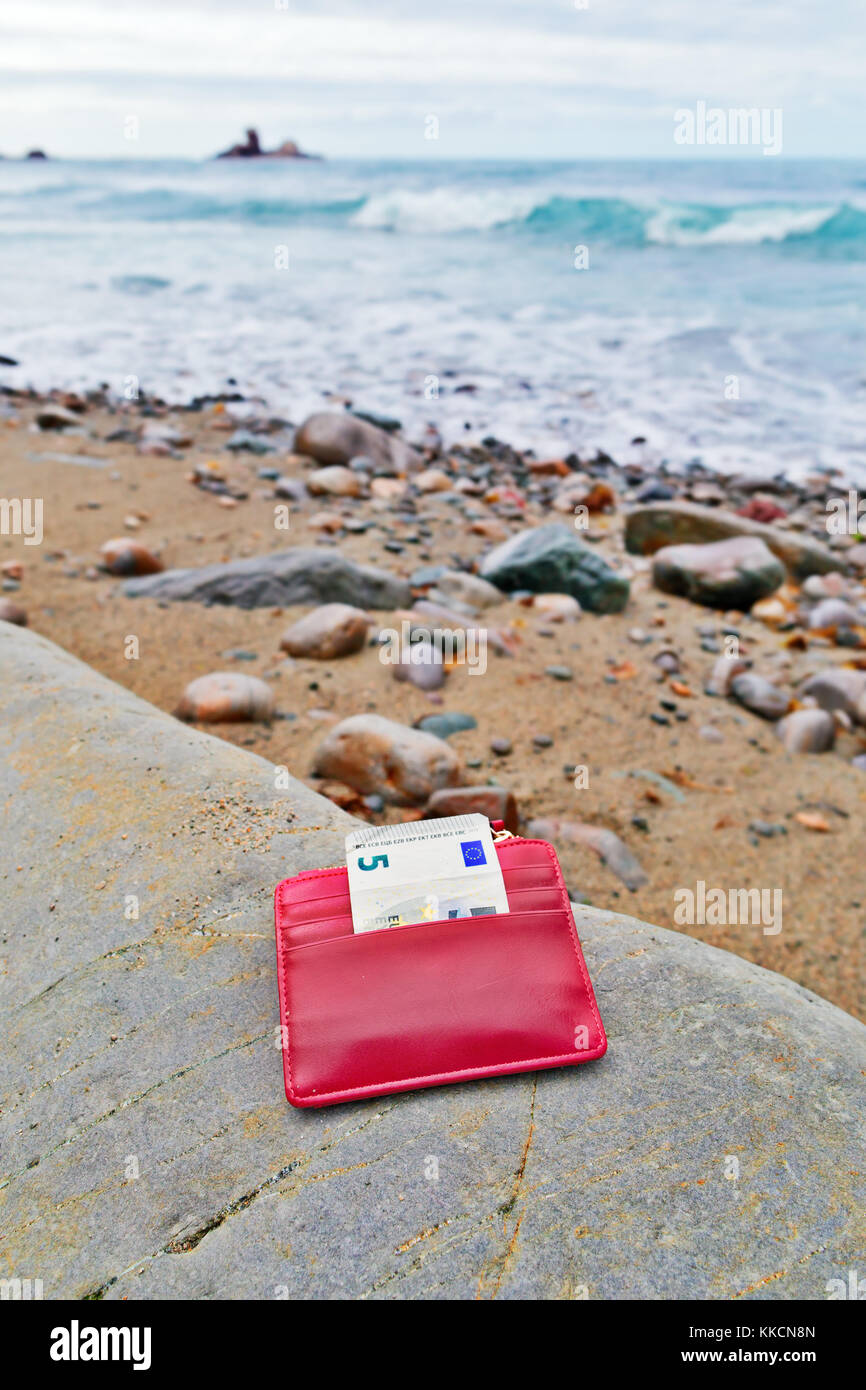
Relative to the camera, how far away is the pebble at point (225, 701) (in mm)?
4109

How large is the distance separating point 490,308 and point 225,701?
13881 millimetres

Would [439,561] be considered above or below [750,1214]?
above

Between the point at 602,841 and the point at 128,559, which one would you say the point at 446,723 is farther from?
the point at 128,559

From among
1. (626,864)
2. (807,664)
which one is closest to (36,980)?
(626,864)

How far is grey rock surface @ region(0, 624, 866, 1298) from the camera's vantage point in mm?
1468

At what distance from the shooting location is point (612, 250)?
23641 millimetres

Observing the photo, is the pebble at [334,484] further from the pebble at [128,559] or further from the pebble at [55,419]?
the pebble at [55,419]

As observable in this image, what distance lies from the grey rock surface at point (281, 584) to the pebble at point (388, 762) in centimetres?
167

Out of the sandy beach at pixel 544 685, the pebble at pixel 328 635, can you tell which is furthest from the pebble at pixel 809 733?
the pebble at pixel 328 635

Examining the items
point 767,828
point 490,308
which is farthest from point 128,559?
point 490,308

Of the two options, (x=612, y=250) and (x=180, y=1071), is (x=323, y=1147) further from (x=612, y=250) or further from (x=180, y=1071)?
(x=612, y=250)

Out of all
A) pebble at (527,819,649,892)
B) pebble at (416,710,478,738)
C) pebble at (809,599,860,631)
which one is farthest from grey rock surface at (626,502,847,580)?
pebble at (527,819,649,892)

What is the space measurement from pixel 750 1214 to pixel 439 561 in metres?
5.11

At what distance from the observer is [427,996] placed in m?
1.81
